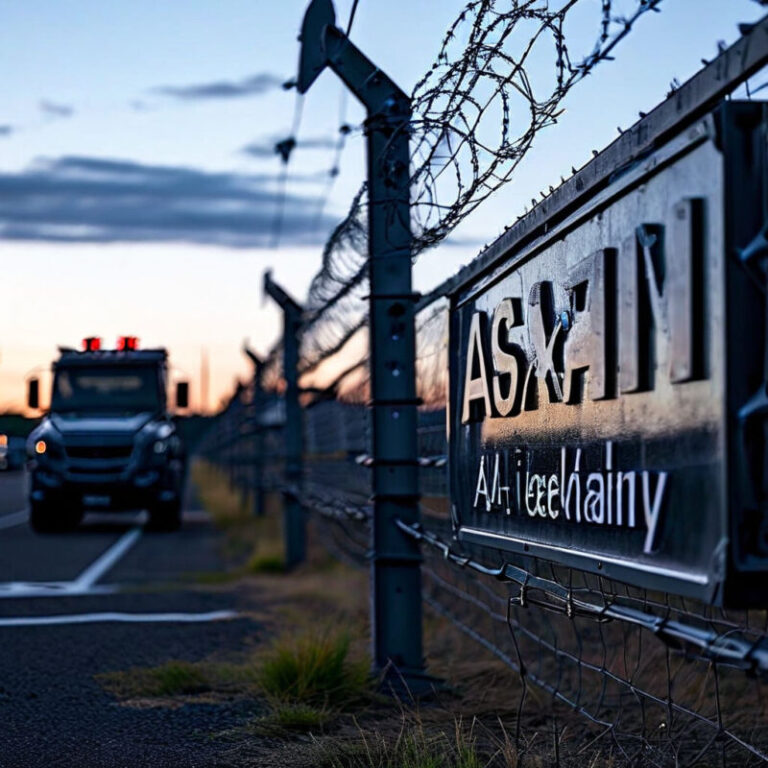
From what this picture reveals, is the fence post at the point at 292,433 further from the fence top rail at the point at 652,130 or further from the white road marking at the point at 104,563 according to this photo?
the fence top rail at the point at 652,130

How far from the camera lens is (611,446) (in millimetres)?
3760

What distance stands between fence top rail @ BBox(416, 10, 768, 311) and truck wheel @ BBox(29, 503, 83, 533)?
17.9 meters

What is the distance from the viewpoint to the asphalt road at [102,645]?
5.70 metres

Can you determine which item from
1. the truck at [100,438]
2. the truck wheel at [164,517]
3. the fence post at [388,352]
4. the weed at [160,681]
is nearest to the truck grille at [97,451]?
the truck at [100,438]

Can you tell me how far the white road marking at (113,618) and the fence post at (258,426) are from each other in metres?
12.0

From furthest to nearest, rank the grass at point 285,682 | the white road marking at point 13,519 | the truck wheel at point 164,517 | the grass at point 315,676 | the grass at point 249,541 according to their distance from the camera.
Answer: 1. the white road marking at point 13,519
2. the truck wheel at point 164,517
3. the grass at point 249,541
4. the grass at point 315,676
5. the grass at point 285,682

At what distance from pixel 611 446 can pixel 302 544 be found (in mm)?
11643

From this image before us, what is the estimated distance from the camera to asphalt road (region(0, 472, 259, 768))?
18.7 feet

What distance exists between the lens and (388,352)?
7.37m

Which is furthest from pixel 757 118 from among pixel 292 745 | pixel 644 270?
pixel 292 745

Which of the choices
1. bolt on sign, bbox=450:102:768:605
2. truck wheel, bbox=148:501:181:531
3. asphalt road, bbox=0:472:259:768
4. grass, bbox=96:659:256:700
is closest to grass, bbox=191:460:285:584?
asphalt road, bbox=0:472:259:768

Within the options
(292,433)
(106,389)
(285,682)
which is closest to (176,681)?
(285,682)

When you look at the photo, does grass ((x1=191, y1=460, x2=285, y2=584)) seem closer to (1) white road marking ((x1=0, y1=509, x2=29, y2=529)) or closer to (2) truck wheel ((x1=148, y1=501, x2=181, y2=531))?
(2) truck wheel ((x1=148, y1=501, x2=181, y2=531))

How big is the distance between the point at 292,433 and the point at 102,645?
6762mm
